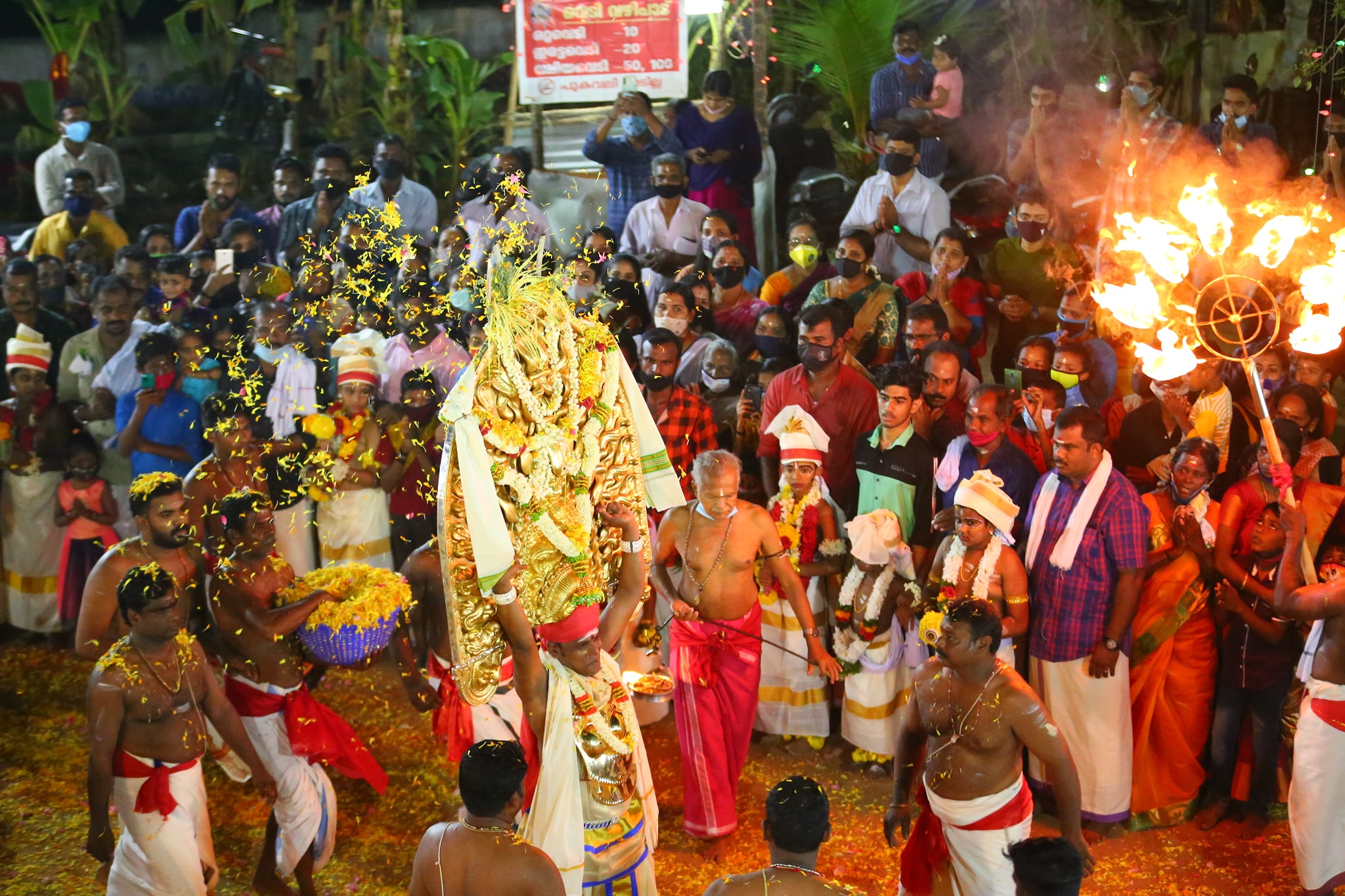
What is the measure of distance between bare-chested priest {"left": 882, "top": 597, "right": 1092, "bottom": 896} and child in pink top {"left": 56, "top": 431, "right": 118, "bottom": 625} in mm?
6089

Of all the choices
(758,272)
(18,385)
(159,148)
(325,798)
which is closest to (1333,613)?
(325,798)

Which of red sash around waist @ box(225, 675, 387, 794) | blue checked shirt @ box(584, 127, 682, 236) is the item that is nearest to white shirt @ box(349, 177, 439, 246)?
blue checked shirt @ box(584, 127, 682, 236)

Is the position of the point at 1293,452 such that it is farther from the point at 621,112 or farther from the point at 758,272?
the point at 621,112

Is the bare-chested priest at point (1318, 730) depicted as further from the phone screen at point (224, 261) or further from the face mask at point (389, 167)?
the phone screen at point (224, 261)

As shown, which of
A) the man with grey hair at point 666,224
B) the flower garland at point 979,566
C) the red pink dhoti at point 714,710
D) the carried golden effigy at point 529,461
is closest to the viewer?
the carried golden effigy at point 529,461

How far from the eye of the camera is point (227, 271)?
1021cm

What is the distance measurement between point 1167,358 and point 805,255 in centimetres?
393

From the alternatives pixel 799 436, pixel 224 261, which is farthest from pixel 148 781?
pixel 224 261

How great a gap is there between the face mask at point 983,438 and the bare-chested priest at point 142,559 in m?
4.12

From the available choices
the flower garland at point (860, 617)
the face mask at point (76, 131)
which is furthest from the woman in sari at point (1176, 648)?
the face mask at point (76, 131)

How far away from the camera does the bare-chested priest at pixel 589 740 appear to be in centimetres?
486

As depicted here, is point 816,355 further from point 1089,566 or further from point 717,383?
point 1089,566

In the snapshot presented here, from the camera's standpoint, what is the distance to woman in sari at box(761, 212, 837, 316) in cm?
932

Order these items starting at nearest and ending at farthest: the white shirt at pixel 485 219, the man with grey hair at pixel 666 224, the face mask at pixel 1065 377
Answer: the face mask at pixel 1065 377, the white shirt at pixel 485 219, the man with grey hair at pixel 666 224
